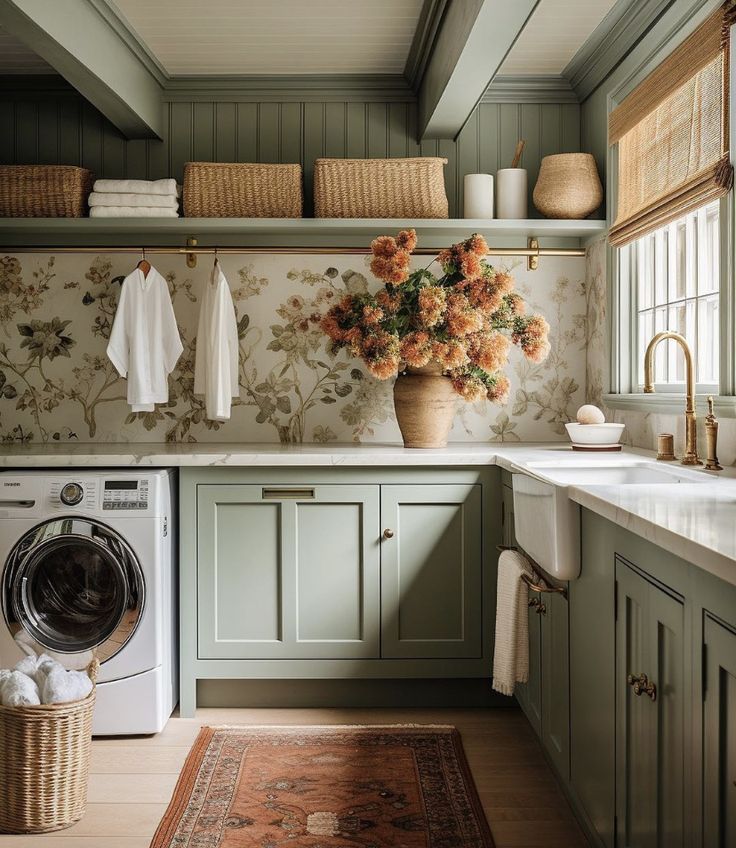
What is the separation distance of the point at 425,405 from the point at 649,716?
177 centimetres

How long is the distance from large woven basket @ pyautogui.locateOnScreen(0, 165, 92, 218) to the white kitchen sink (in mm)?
2105

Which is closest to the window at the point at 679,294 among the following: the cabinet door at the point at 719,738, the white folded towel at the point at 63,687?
the cabinet door at the point at 719,738

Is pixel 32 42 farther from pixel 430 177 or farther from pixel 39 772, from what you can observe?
pixel 39 772

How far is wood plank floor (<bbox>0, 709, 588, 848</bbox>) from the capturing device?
2.10 m

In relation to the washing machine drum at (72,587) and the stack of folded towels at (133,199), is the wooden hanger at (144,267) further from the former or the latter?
the washing machine drum at (72,587)

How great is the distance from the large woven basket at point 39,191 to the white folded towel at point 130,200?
0.37 ft

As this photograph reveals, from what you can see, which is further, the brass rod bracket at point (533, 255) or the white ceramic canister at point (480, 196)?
the brass rod bracket at point (533, 255)

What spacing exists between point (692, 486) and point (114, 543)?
5.95 feet

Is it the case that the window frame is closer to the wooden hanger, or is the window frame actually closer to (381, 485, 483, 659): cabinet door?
(381, 485, 483, 659): cabinet door

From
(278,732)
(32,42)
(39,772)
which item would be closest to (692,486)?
(278,732)

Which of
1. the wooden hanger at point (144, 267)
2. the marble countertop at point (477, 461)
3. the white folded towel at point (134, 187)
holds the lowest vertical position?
the marble countertop at point (477, 461)

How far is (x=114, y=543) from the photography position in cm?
272

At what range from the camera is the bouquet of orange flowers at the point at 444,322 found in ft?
9.55

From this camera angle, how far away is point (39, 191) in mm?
3279
